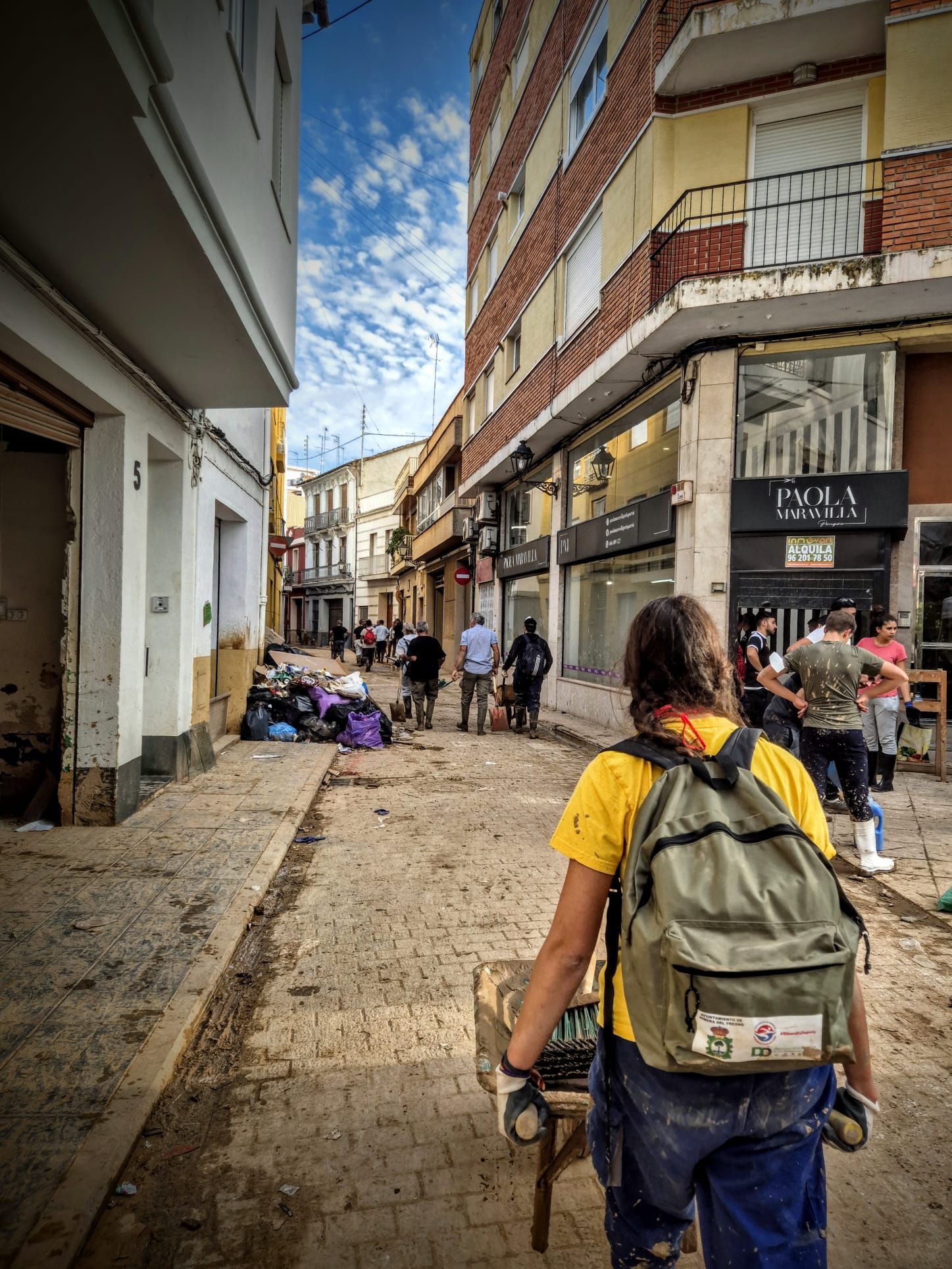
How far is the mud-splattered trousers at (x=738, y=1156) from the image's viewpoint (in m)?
1.32

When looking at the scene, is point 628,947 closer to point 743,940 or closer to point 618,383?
point 743,940

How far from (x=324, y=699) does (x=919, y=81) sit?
424 inches

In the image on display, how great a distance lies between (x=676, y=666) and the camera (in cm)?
160

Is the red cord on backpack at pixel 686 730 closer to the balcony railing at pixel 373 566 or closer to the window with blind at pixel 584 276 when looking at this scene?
the window with blind at pixel 584 276

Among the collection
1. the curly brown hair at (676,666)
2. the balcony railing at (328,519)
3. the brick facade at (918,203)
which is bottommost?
the curly brown hair at (676,666)

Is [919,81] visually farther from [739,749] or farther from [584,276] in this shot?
[739,749]

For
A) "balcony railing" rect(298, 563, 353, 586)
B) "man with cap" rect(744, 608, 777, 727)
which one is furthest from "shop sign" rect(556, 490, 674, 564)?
"balcony railing" rect(298, 563, 353, 586)

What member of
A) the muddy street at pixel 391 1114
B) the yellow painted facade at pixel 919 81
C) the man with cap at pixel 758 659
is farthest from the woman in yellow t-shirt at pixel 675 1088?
the yellow painted facade at pixel 919 81

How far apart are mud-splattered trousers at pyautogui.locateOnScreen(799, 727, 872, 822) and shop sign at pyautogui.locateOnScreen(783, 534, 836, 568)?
4.34 meters

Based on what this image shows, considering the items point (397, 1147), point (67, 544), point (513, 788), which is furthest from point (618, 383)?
point (397, 1147)

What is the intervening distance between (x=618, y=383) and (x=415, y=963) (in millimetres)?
9745

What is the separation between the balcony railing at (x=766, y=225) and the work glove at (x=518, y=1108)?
30.3ft

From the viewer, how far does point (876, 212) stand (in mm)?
8719

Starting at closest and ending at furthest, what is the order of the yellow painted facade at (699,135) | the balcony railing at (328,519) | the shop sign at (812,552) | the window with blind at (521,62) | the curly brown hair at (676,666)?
the curly brown hair at (676,666) → the yellow painted facade at (699,135) → the shop sign at (812,552) → the window with blind at (521,62) → the balcony railing at (328,519)
